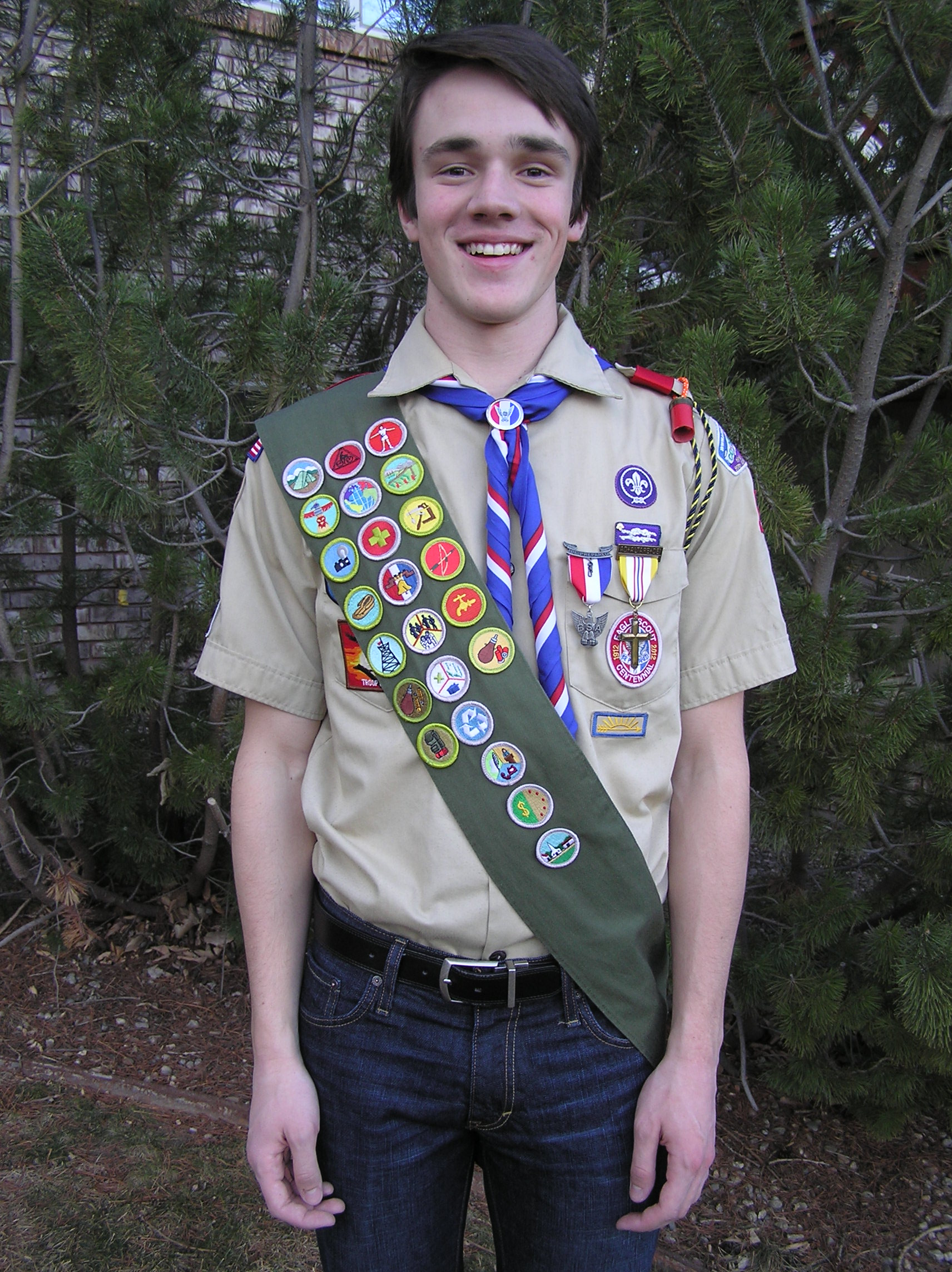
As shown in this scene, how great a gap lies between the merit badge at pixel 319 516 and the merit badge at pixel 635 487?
416mm

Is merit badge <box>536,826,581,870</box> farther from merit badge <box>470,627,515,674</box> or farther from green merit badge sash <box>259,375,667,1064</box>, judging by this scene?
merit badge <box>470,627,515,674</box>

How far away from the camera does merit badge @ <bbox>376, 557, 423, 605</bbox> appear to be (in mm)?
1382

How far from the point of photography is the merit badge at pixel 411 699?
4.41 feet

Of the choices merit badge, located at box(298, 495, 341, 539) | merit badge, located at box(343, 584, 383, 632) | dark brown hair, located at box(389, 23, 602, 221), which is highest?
dark brown hair, located at box(389, 23, 602, 221)

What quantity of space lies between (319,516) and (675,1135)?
0.99m

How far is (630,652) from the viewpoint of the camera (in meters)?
1.34

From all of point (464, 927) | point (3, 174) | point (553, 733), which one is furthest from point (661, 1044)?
point (3, 174)

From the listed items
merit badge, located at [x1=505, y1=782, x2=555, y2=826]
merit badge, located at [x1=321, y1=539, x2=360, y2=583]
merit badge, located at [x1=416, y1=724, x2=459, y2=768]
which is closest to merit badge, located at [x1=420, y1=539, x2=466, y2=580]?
merit badge, located at [x1=321, y1=539, x2=360, y2=583]

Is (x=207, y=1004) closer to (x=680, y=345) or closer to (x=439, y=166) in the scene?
(x=680, y=345)

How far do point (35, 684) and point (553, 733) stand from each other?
9.00ft

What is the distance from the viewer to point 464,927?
50.4 inches

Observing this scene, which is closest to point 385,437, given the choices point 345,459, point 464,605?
point 345,459

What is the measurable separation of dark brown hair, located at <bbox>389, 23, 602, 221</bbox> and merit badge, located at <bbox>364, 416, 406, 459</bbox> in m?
0.34

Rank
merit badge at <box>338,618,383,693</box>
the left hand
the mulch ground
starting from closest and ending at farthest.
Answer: the left hand
merit badge at <box>338,618,383,693</box>
the mulch ground
